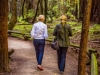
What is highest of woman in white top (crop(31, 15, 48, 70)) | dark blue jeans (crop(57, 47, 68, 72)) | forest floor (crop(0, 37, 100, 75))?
woman in white top (crop(31, 15, 48, 70))

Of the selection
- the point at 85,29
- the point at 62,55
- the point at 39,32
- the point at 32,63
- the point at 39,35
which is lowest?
the point at 32,63

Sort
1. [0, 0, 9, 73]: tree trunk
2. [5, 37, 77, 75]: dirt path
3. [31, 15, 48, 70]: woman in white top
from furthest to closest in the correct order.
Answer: [5, 37, 77, 75]: dirt path
[31, 15, 48, 70]: woman in white top
[0, 0, 9, 73]: tree trunk

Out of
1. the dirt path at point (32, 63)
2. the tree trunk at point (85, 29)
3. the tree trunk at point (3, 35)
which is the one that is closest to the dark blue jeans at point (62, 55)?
the dirt path at point (32, 63)

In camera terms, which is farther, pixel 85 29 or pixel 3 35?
pixel 3 35

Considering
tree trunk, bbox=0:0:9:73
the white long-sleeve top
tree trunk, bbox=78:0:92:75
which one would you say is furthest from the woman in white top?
tree trunk, bbox=78:0:92:75

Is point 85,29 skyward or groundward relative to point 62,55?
skyward

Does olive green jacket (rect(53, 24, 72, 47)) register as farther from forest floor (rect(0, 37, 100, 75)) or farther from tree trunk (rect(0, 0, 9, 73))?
tree trunk (rect(0, 0, 9, 73))

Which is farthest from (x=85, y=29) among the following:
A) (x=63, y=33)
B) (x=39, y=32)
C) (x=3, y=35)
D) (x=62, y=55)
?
(x=3, y=35)

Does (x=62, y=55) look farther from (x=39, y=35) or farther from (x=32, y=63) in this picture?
(x=32, y=63)

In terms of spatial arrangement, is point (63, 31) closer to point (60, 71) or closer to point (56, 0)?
point (60, 71)

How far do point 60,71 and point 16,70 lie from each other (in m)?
1.56

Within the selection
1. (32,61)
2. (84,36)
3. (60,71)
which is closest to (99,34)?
(32,61)

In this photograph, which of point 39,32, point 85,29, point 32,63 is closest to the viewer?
point 85,29

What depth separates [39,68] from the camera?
29.3 ft
